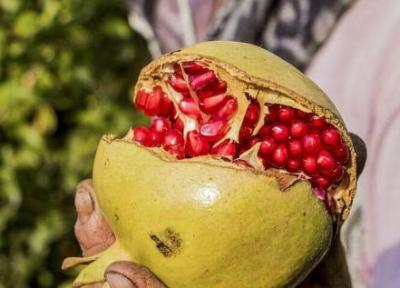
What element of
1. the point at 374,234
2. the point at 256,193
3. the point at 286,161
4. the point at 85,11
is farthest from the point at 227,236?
the point at 85,11

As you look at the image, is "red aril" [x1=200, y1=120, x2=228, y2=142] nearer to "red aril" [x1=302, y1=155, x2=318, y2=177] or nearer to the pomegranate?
the pomegranate

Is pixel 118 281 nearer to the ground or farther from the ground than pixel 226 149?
nearer to the ground

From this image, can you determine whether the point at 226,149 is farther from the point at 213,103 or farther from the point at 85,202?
the point at 85,202

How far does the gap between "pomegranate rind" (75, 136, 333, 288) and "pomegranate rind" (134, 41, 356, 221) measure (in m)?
0.10

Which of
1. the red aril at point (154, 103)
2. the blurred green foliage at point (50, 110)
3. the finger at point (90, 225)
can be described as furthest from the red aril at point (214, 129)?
the blurred green foliage at point (50, 110)

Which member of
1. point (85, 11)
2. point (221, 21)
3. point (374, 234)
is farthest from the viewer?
point (85, 11)

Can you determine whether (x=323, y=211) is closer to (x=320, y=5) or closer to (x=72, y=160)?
(x=320, y=5)

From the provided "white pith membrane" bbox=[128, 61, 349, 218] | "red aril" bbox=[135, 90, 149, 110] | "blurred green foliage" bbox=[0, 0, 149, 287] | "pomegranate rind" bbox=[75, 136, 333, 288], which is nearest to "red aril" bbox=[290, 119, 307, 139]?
"white pith membrane" bbox=[128, 61, 349, 218]

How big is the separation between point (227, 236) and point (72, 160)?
5.38 feet

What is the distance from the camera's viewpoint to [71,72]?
272 centimetres

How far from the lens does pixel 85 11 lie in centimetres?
263

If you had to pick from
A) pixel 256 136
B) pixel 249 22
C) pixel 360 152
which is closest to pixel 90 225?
pixel 256 136

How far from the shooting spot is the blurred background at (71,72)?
6.28 ft

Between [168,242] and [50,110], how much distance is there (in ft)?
5.41
